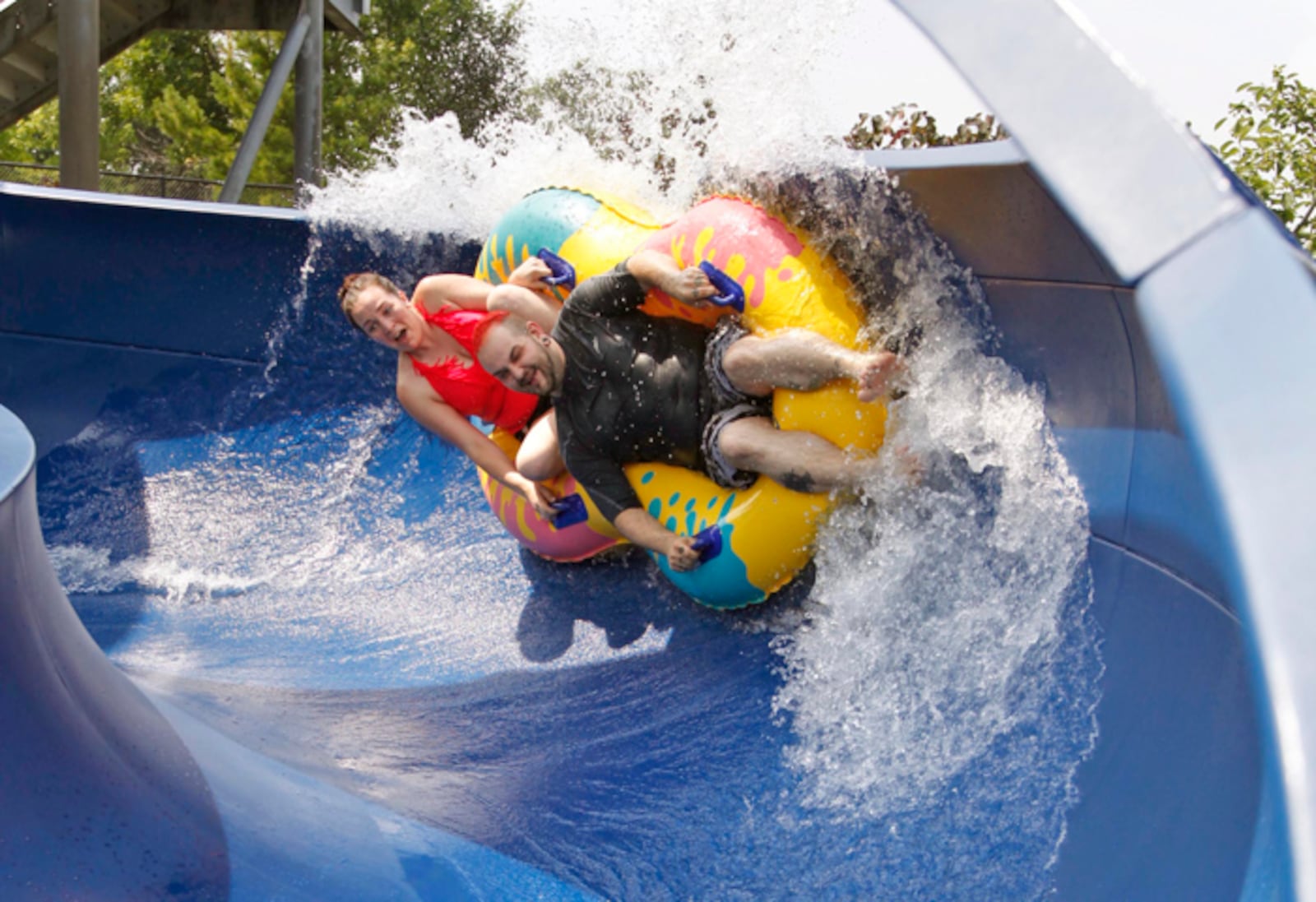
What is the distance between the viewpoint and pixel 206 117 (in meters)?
20.2

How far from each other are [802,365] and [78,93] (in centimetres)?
683

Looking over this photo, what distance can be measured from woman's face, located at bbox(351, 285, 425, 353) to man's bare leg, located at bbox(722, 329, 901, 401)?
106 centimetres

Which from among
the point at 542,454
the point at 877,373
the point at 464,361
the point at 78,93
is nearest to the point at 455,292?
the point at 464,361

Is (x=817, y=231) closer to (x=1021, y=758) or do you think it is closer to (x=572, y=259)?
(x=572, y=259)

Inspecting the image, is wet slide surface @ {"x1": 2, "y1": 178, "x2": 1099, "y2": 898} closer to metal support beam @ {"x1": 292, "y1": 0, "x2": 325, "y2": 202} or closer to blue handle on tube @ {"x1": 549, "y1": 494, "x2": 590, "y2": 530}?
blue handle on tube @ {"x1": 549, "y1": 494, "x2": 590, "y2": 530}

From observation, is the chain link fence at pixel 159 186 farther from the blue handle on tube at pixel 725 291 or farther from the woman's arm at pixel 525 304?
the blue handle on tube at pixel 725 291

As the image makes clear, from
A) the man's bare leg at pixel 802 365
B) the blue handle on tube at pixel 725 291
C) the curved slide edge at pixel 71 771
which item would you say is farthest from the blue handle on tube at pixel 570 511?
the curved slide edge at pixel 71 771

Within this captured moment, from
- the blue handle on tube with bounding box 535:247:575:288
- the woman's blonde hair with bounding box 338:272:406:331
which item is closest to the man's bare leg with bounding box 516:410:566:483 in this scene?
the blue handle on tube with bounding box 535:247:575:288

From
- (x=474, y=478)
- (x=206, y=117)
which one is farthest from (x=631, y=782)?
(x=206, y=117)

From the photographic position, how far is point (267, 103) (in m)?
10.2

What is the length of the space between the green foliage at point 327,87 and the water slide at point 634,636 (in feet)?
47.1

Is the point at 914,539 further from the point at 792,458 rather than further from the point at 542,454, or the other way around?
the point at 542,454

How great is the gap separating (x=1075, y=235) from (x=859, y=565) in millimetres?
862

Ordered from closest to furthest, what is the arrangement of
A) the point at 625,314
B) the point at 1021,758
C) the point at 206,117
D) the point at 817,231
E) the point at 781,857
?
1. the point at 1021,758
2. the point at 781,857
3. the point at 817,231
4. the point at 625,314
5. the point at 206,117
